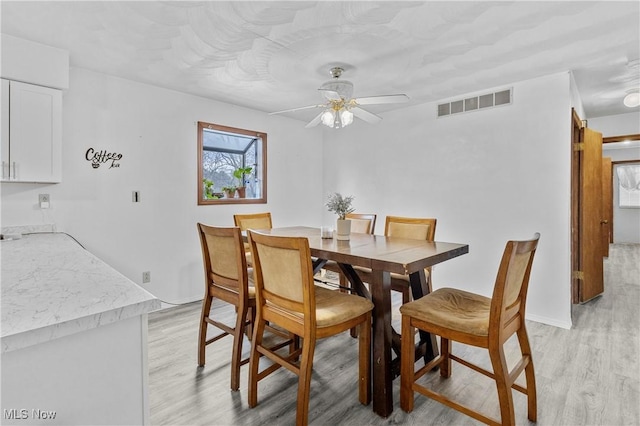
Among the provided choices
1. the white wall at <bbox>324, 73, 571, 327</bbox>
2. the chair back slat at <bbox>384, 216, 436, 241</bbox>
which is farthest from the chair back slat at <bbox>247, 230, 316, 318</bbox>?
the white wall at <bbox>324, 73, 571, 327</bbox>

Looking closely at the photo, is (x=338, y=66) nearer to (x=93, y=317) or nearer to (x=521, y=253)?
→ (x=521, y=253)

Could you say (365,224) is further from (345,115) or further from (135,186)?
(135,186)

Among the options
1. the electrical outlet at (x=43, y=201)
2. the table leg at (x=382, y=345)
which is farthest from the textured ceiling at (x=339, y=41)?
the table leg at (x=382, y=345)

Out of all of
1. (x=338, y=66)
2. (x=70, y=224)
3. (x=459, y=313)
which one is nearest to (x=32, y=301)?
(x=459, y=313)

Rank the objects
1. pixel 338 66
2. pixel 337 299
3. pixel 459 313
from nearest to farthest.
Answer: pixel 459 313 < pixel 337 299 < pixel 338 66

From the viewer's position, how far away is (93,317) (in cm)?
86

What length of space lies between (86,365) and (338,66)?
2.82 meters

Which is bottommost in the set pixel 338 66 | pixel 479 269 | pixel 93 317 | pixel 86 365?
pixel 479 269

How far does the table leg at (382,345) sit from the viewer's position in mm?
1831

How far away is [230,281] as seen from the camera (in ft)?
7.28

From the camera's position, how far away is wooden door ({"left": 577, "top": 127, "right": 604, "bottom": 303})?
3629mm

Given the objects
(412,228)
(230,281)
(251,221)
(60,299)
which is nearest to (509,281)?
(412,228)

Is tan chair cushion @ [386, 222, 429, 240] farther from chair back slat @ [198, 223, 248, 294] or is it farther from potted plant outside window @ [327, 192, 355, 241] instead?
chair back slat @ [198, 223, 248, 294]

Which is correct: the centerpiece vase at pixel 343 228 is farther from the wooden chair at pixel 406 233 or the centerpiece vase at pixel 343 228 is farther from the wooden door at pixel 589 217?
the wooden door at pixel 589 217
